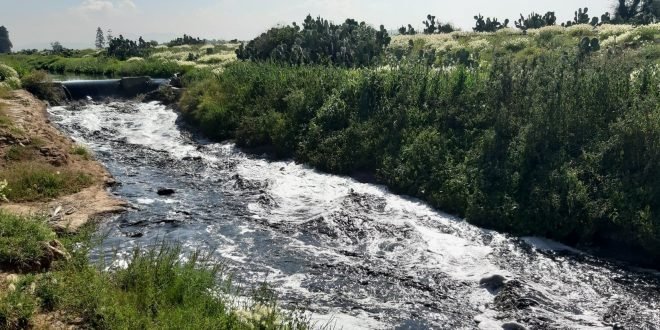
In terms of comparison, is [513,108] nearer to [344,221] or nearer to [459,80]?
[459,80]

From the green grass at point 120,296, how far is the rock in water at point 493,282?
14.4 ft

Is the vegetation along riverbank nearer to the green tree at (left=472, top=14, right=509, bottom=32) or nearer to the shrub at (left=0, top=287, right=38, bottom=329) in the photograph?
the shrub at (left=0, top=287, right=38, bottom=329)

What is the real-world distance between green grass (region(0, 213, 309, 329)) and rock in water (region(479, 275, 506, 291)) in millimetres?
4384

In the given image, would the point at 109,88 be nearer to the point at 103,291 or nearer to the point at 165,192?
the point at 165,192

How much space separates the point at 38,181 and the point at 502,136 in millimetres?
13315

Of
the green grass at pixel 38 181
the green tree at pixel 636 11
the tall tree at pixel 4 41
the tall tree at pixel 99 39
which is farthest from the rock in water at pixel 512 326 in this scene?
the tall tree at pixel 4 41

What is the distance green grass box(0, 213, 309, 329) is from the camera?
7043mm

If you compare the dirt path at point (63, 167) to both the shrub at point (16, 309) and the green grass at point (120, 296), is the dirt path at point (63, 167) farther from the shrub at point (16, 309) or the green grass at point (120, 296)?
the shrub at point (16, 309)

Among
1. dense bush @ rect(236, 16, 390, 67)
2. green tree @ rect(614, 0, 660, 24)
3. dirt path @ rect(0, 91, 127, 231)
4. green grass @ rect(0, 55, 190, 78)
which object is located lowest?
dirt path @ rect(0, 91, 127, 231)

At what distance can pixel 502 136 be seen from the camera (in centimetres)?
1611

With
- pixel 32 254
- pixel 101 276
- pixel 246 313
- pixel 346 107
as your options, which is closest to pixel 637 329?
pixel 246 313

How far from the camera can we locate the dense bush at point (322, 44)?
29.9 meters

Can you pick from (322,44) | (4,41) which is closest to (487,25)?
(322,44)

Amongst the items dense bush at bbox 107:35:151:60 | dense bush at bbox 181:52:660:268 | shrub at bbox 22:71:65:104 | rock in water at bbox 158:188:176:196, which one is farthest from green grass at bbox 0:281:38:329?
dense bush at bbox 107:35:151:60
